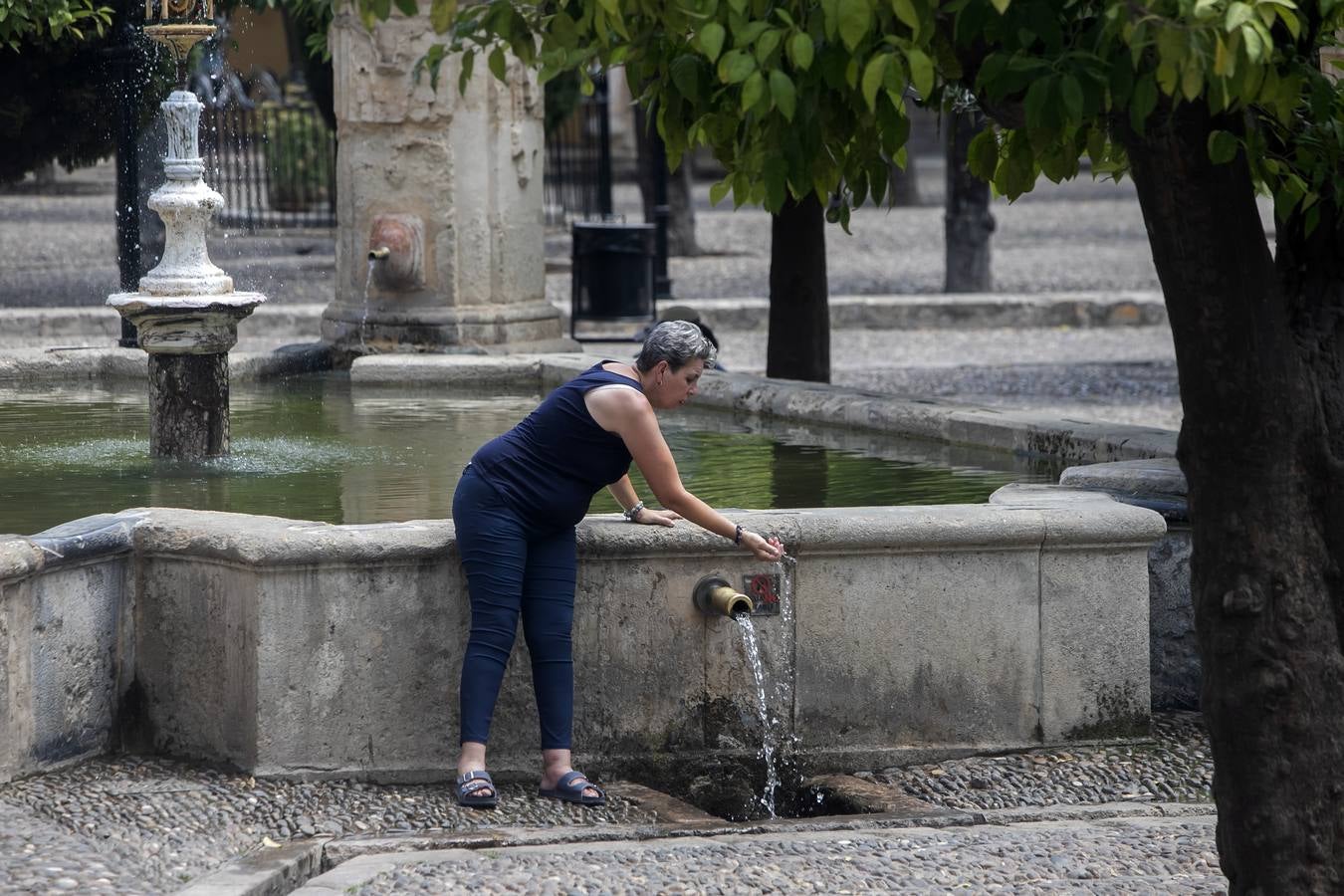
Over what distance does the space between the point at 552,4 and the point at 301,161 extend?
20.7 metres

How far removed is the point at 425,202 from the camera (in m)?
11.4

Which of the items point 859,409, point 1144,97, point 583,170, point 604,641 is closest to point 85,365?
point 859,409

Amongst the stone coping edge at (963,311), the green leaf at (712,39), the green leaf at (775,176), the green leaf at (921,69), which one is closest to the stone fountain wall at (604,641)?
the green leaf at (775,176)

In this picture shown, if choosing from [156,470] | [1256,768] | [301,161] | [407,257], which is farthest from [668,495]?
[301,161]

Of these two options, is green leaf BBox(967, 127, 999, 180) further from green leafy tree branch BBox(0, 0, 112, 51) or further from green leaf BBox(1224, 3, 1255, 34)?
green leafy tree branch BBox(0, 0, 112, 51)

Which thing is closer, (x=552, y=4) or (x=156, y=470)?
(x=552, y=4)

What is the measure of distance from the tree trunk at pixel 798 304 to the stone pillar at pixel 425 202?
143cm

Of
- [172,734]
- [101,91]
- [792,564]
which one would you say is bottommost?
[172,734]

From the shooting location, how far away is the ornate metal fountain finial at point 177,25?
715 cm

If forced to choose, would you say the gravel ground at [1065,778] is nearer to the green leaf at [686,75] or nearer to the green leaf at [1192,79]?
the green leaf at [686,75]

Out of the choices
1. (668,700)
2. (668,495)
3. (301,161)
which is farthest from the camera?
(301,161)

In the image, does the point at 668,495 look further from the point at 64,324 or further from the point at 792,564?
the point at 64,324

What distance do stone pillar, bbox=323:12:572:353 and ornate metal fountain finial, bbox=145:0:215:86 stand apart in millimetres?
3859

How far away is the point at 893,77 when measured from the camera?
3.19 meters
